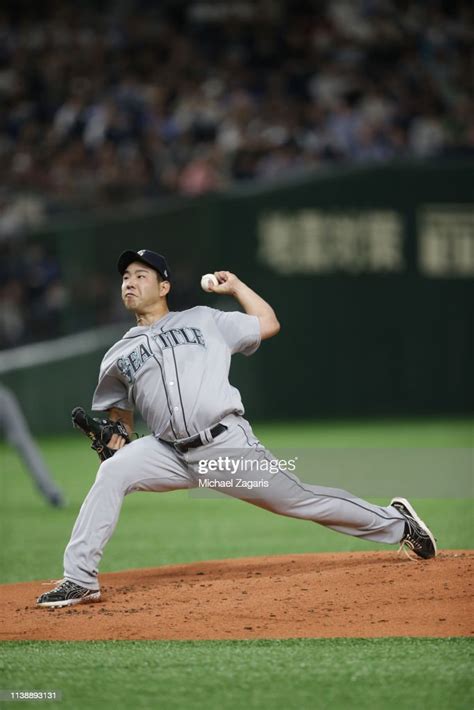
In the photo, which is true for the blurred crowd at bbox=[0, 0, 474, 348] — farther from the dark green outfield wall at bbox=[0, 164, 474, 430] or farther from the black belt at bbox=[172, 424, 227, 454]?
the black belt at bbox=[172, 424, 227, 454]

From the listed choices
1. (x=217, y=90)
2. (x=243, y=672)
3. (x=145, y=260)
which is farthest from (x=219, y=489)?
(x=217, y=90)

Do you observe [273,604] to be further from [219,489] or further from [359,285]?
[359,285]

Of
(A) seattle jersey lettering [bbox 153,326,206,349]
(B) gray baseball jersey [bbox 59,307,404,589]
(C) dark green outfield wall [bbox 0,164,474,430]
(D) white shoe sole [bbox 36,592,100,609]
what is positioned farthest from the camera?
(C) dark green outfield wall [bbox 0,164,474,430]

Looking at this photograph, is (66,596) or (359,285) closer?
(66,596)

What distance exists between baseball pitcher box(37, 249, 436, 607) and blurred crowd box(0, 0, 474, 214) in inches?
353

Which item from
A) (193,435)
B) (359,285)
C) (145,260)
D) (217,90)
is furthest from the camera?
(217,90)

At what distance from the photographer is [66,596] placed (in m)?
4.89

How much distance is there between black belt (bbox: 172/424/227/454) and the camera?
511 cm

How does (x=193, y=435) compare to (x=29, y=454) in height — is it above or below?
above

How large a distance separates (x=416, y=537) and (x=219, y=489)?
974 mm

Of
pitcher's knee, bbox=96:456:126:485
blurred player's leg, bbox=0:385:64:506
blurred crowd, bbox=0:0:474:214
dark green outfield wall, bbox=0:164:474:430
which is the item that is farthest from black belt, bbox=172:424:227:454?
dark green outfield wall, bbox=0:164:474:430

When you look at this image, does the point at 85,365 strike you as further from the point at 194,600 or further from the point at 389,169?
the point at 194,600

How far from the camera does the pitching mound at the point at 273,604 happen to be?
14.6 feet

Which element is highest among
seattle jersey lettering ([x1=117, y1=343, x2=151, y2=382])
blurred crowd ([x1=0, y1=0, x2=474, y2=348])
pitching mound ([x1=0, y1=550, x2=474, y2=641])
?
blurred crowd ([x1=0, y1=0, x2=474, y2=348])
